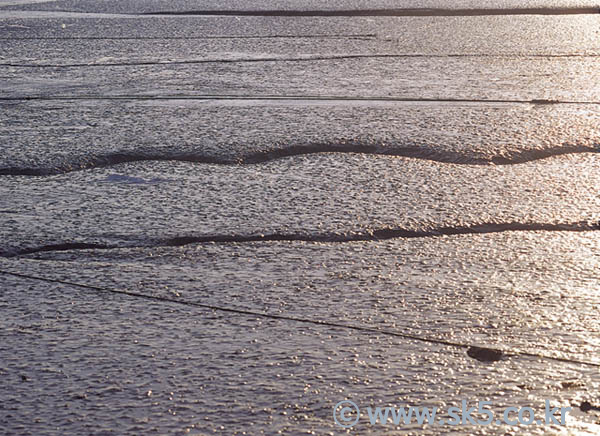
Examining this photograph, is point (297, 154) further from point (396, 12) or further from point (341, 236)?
point (396, 12)

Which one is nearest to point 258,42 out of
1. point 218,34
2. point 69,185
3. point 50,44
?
point 218,34

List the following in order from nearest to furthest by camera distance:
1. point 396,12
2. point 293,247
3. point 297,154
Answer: point 293,247 < point 297,154 < point 396,12

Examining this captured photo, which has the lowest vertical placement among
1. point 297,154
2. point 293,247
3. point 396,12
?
point 293,247

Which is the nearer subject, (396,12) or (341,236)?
(341,236)

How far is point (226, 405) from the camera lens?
1.54 meters

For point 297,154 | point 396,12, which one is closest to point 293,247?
point 297,154

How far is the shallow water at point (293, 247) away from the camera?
1587 mm

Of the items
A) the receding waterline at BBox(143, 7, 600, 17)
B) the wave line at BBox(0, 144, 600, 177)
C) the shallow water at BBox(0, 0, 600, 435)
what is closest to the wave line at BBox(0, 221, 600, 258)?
the shallow water at BBox(0, 0, 600, 435)

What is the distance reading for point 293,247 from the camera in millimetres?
2289

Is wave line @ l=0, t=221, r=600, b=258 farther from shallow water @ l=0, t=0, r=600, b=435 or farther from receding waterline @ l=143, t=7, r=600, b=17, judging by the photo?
receding waterline @ l=143, t=7, r=600, b=17

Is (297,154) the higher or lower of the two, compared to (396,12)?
lower

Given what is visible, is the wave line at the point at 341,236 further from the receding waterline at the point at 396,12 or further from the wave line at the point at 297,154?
the receding waterline at the point at 396,12

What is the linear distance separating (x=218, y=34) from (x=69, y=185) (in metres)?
3.69

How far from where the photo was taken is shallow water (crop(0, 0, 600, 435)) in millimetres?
1587
